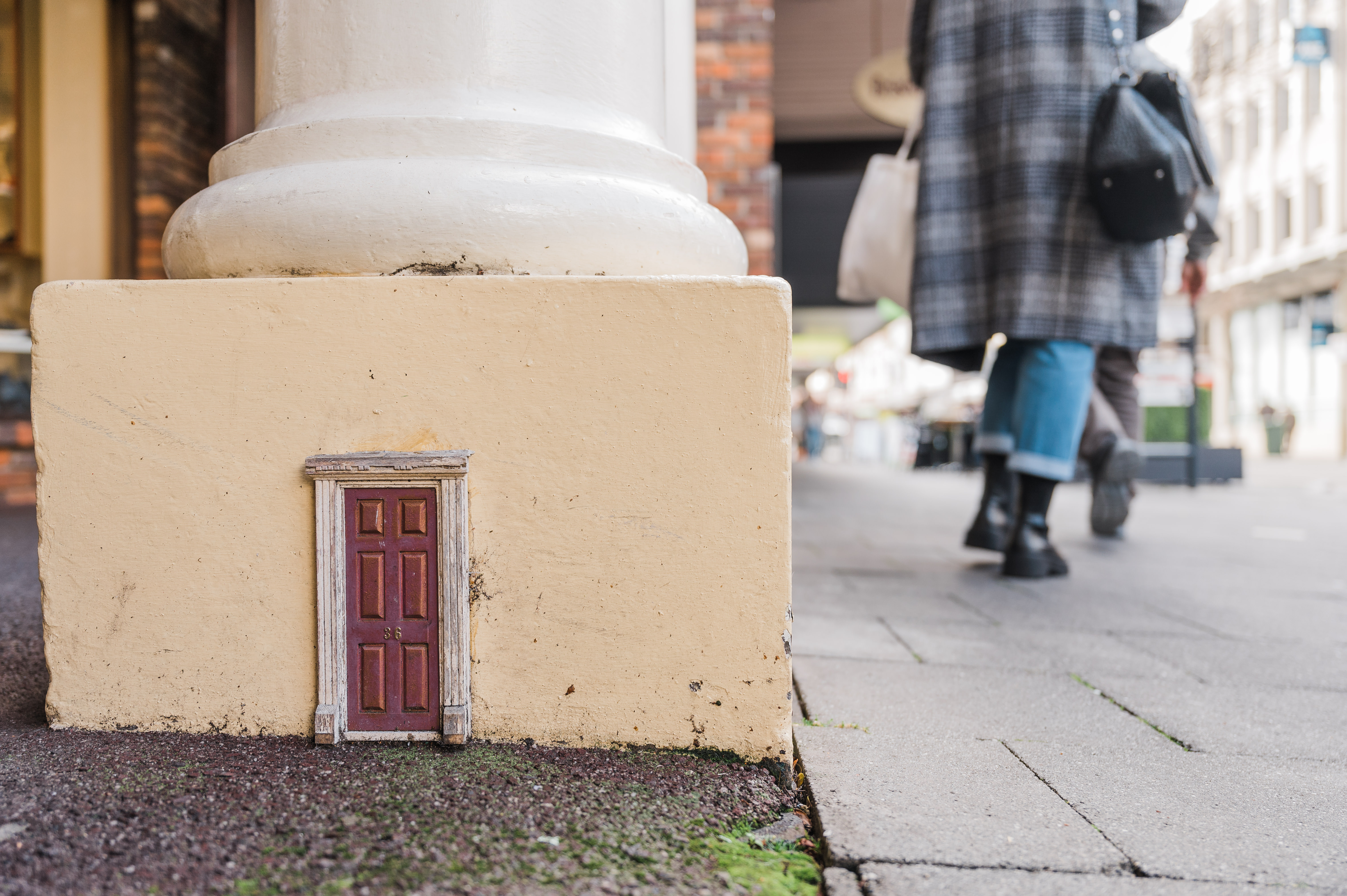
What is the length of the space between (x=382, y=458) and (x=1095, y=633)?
1796 mm

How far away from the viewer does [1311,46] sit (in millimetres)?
14977

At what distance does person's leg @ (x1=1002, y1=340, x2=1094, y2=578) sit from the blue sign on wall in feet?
55.7

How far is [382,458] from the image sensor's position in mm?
1120

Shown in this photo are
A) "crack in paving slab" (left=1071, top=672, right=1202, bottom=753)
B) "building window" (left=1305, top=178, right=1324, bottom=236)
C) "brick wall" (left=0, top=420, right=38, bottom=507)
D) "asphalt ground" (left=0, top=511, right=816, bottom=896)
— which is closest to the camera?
"asphalt ground" (left=0, top=511, right=816, bottom=896)

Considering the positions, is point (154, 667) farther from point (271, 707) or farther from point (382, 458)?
point (382, 458)

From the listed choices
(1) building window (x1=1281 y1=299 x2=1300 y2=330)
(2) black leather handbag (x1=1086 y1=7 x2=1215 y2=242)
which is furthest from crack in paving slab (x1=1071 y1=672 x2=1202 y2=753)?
(1) building window (x1=1281 y1=299 x2=1300 y2=330)

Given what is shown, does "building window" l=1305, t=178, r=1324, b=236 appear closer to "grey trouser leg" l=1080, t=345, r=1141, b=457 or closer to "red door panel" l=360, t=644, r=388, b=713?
"grey trouser leg" l=1080, t=345, r=1141, b=457

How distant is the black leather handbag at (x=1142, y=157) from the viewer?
2260 millimetres

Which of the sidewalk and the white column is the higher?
the white column

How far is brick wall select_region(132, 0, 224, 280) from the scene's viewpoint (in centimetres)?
483

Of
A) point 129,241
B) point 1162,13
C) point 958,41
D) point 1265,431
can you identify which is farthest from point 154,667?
point 1265,431

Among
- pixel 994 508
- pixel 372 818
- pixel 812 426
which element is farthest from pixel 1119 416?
pixel 812 426

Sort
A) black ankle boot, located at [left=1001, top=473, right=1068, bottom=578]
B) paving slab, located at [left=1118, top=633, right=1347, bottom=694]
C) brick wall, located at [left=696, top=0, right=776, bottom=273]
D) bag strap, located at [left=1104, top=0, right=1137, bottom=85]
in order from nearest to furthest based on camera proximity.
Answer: paving slab, located at [left=1118, top=633, right=1347, bottom=694] → bag strap, located at [left=1104, top=0, right=1137, bottom=85] → black ankle boot, located at [left=1001, top=473, right=1068, bottom=578] → brick wall, located at [left=696, top=0, right=776, bottom=273]

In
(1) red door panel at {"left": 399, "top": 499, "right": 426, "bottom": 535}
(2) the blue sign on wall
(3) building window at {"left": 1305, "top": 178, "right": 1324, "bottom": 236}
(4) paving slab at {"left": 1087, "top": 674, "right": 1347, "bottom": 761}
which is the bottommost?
(4) paving slab at {"left": 1087, "top": 674, "right": 1347, "bottom": 761}
